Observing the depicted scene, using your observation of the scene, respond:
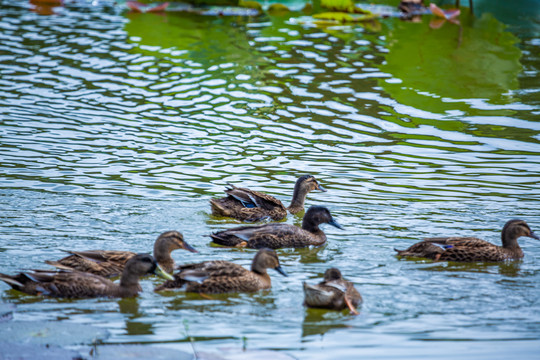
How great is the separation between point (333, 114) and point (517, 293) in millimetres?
7486

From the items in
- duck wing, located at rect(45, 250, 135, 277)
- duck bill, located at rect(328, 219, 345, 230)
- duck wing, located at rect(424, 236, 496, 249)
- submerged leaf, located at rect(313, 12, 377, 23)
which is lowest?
duck bill, located at rect(328, 219, 345, 230)

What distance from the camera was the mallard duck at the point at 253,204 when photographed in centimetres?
989

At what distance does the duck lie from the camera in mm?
8930

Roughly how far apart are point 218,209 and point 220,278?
233 cm

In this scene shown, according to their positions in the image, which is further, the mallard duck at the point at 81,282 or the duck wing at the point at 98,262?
the duck wing at the point at 98,262

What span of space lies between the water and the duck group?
0.13m

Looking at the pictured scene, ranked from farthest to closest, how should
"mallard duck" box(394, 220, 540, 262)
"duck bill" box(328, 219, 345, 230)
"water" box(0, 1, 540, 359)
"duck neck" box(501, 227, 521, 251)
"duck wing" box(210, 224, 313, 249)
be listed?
"duck bill" box(328, 219, 345, 230), "duck wing" box(210, 224, 313, 249), "duck neck" box(501, 227, 521, 251), "mallard duck" box(394, 220, 540, 262), "water" box(0, 1, 540, 359)

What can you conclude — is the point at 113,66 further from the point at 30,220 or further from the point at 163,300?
the point at 163,300

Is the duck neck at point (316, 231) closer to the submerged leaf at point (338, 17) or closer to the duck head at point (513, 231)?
the duck head at point (513, 231)

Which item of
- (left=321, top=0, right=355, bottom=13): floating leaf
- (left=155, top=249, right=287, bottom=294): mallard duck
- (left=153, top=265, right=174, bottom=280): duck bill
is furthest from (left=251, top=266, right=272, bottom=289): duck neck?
(left=321, top=0, right=355, bottom=13): floating leaf

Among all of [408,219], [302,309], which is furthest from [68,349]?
[408,219]

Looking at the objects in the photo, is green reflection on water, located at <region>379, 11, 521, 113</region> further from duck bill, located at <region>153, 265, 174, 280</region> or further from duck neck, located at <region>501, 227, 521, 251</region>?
duck bill, located at <region>153, 265, 174, 280</region>

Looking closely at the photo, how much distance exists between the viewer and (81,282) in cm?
737

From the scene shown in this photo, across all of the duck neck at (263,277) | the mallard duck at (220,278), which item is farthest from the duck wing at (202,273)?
the duck neck at (263,277)
